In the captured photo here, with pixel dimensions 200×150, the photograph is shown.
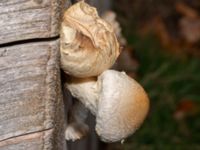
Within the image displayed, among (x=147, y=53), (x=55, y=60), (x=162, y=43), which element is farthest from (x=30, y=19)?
(x=162, y=43)

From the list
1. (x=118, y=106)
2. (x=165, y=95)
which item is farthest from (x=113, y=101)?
(x=165, y=95)

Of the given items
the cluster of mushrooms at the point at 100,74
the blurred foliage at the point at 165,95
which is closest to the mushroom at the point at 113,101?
the cluster of mushrooms at the point at 100,74

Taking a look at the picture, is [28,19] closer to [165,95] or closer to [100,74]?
[100,74]

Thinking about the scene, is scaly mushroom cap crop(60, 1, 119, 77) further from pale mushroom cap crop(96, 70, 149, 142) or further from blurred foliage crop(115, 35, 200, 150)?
blurred foliage crop(115, 35, 200, 150)

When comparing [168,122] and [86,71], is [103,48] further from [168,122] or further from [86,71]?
[168,122]

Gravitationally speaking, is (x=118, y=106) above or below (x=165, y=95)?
above

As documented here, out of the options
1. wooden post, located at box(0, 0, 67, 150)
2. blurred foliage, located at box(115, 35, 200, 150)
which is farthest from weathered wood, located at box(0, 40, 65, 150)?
blurred foliage, located at box(115, 35, 200, 150)
